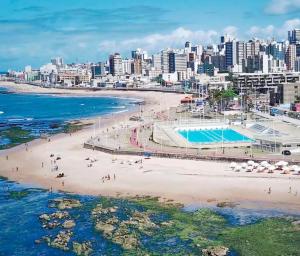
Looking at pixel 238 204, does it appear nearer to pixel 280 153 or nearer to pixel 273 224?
pixel 273 224

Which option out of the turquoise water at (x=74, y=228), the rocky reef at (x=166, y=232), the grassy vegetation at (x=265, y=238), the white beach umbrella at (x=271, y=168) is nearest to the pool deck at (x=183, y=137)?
the white beach umbrella at (x=271, y=168)

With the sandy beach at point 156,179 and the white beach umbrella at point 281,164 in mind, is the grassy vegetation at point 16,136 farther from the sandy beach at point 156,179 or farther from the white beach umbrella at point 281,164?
the white beach umbrella at point 281,164

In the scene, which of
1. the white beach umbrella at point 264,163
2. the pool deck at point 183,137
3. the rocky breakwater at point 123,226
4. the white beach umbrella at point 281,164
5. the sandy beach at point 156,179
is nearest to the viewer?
the rocky breakwater at point 123,226

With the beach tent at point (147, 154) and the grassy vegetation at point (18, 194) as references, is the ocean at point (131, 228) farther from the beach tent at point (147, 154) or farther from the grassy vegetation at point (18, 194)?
the beach tent at point (147, 154)

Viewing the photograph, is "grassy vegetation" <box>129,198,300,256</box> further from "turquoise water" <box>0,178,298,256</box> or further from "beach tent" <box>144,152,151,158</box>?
"beach tent" <box>144,152,151,158</box>

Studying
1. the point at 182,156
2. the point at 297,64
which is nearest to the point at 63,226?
the point at 182,156

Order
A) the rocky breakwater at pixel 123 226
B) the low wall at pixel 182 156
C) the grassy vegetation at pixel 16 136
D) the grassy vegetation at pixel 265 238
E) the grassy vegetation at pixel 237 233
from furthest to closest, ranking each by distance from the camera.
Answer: the grassy vegetation at pixel 16 136 → the low wall at pixel 182 156 → the rocky breakwater at pixel 123 226 → the grassy vegetation at pixel 237 233 → the grassy vegetation at pixel 265 238

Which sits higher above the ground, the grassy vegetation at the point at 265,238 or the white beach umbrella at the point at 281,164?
the white beach umbrella at the point at 281,164

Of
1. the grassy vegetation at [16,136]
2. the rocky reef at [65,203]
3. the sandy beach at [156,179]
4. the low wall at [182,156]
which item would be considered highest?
the low wall at [182,156]

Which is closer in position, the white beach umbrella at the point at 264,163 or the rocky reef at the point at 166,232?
the rocky reef at the point at 166,232
